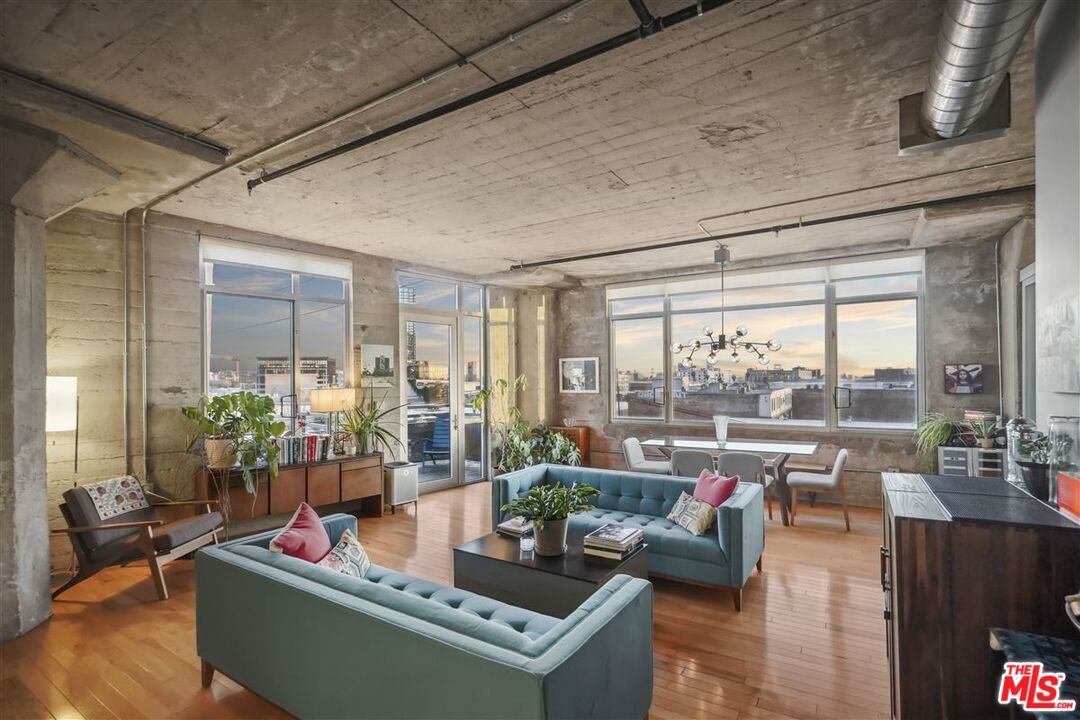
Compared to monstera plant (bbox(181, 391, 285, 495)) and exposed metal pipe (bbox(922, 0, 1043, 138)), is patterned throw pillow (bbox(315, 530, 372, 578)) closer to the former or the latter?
monstera plant (bbox(181, 391, 285, 495))

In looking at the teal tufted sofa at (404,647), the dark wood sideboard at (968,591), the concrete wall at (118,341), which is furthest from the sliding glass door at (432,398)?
the dark wood sideboard at (968,591)

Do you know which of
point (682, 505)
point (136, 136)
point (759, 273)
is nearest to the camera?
point (136, 136)

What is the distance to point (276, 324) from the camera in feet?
20.2

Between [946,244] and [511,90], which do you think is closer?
[511,90]

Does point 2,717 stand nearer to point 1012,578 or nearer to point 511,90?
point 511,90

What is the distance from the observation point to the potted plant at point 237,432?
5.00 metres

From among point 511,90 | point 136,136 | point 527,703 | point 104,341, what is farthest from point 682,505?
point 104,341

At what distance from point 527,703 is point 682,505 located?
2968 mm

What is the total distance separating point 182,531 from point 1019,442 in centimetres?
536

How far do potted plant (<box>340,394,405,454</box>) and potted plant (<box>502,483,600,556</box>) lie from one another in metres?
3.45

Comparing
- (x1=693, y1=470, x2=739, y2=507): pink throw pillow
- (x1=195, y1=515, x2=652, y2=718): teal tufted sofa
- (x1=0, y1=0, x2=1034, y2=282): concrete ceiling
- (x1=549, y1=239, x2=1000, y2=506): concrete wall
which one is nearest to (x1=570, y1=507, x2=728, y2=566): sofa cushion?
(x1=693, y1=470, x2=739, y2=507): pink throw pillow

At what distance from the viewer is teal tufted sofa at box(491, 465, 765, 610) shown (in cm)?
379

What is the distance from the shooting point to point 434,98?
3.12 metres

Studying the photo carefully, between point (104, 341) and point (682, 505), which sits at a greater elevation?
point (104, 341)
